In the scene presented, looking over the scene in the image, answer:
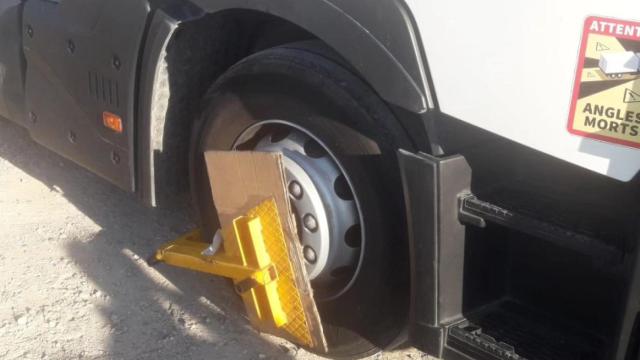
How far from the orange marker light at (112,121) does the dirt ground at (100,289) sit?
72 cm

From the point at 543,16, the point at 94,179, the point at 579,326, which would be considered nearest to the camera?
the point at 543,16

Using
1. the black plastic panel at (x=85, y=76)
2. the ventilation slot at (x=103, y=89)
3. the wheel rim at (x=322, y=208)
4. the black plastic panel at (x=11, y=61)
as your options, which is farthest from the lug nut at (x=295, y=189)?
the black plastic panel at (x=11, y=61)

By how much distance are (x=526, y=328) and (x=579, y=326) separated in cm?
15

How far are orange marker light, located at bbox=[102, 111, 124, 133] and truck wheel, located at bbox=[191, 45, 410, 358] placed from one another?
0.47 metres

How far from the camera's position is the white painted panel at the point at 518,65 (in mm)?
1928

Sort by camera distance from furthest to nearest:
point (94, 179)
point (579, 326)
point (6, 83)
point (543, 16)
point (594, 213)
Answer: point (94, 179) < point (6, 83) < point (579, 326) < point (594, 213) < point (543, 16)

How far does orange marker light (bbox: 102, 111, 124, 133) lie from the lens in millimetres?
3186

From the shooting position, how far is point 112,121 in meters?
3.22

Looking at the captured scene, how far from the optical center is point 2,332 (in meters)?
3.21

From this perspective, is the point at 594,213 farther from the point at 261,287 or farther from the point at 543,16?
the point at 261,287

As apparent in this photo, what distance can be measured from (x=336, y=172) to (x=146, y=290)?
127 cm

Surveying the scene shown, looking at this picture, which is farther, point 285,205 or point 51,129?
point 51,129

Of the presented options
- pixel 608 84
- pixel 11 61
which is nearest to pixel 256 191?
pixel 608 84

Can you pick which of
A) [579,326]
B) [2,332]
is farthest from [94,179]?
[579,326]
